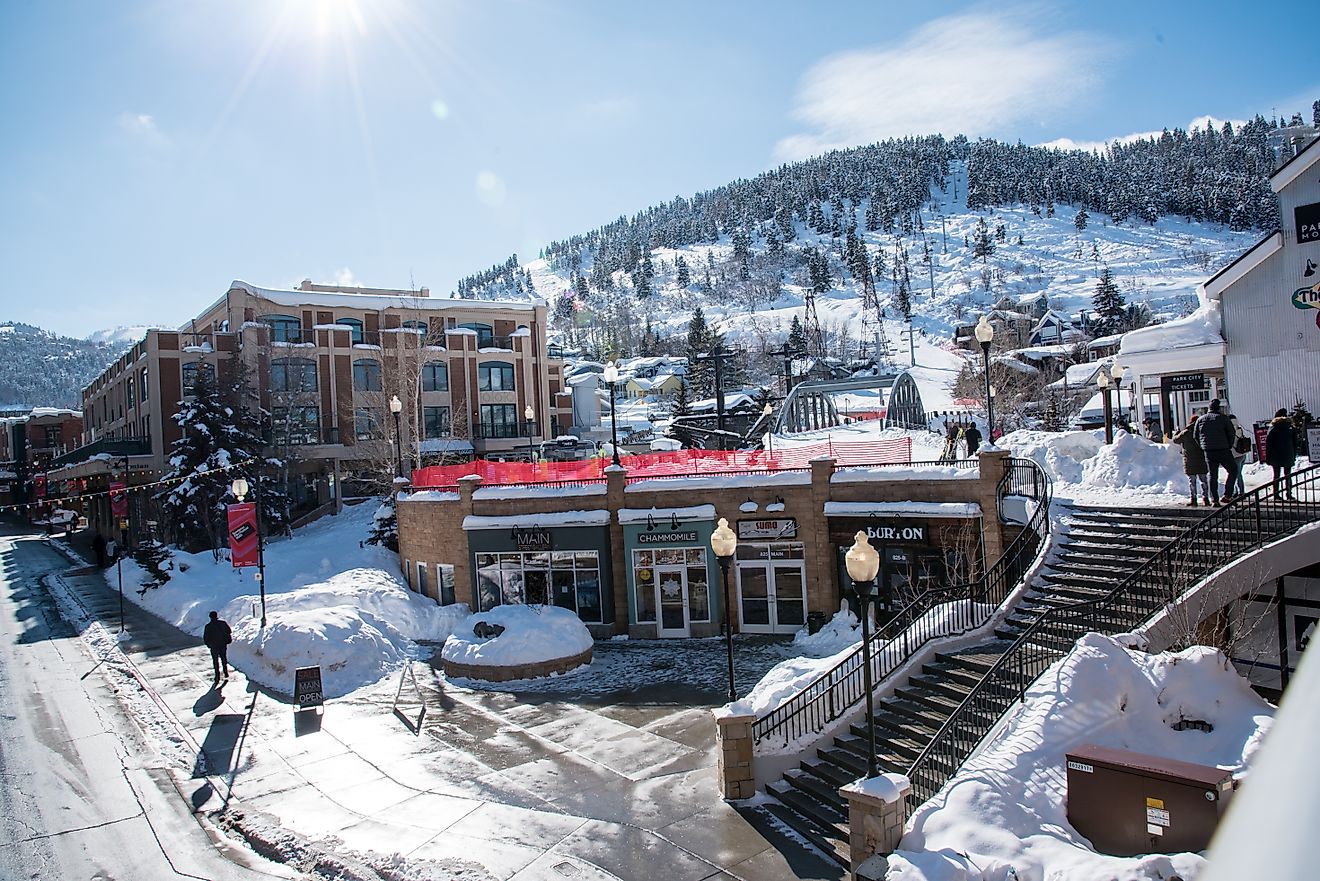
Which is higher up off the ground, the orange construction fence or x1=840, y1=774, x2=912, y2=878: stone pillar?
the orange construction fence

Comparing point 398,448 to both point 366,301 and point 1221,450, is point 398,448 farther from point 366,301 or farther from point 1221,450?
point 1221,450

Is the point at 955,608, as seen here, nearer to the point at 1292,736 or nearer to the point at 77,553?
the point at 1292,736

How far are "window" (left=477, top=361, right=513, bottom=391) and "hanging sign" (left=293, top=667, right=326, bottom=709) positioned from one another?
4162 cm

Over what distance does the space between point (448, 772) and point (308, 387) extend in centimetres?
4324

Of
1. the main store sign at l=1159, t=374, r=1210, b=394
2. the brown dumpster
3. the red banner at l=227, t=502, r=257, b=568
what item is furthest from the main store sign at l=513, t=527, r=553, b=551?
the main store sign at l=1159, t=374, r=1210, b=394

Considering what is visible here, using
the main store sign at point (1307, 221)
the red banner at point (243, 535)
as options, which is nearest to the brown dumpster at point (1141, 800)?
the main store sign at point (1307, 221)

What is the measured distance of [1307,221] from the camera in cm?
2170

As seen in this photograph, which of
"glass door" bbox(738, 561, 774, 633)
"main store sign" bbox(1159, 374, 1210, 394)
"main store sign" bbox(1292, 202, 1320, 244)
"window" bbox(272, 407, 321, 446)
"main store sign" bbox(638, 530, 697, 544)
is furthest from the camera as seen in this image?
"window" bbox(272, 407, 321, 446)

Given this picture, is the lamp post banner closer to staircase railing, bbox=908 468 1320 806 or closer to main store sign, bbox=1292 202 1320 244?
staircase railing, bbox=908 468 1320 806

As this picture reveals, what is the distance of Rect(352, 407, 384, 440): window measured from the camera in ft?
161

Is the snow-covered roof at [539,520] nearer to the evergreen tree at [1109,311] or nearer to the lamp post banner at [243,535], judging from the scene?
the lamp post banner at [243,535]

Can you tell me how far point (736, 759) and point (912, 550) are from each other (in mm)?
10331

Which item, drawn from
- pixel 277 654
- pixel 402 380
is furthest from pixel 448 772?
pixel 402 380

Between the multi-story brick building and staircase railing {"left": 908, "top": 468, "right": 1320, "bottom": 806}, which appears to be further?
the multi-story brick building
